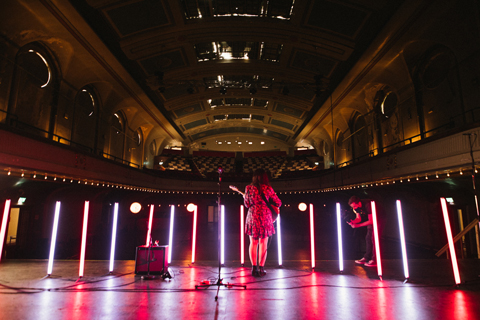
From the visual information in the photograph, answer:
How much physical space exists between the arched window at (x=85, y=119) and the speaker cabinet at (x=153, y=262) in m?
8.19

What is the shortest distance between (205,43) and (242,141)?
13969mm

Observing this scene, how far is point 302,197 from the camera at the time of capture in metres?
16.9

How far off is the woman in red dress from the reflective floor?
304mm

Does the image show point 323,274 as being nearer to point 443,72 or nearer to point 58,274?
point 58,274

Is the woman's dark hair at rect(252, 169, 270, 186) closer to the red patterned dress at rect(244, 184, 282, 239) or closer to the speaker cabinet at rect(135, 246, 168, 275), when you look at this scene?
the red patterned dress at rect(244, 184, 282, 239)

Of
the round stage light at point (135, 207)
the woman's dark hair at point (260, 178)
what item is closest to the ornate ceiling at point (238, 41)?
the round stage light at point (135, 207)

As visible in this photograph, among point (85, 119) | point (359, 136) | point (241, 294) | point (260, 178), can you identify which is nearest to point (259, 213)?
point (260, 178)

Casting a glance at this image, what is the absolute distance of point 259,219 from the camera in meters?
4.03

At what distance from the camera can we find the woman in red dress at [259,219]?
13.1 ft

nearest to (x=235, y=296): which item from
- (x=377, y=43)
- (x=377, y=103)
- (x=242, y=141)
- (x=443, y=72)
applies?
(x=377, y=43)

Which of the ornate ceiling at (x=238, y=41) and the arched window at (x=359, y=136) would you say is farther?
→ the arched window at (x=359, y=136)

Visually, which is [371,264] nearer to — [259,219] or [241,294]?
[259,219]

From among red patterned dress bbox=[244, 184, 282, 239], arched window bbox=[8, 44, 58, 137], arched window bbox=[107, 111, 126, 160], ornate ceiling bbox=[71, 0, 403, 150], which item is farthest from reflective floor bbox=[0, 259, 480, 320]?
arched window bbox=[107, 111, 126, 160]

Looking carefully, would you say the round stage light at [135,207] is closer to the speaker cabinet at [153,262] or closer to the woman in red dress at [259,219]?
the speaker cabinet at [153,262]
